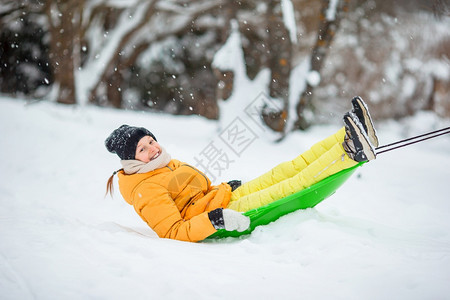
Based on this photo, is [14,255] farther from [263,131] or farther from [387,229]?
[263,131]

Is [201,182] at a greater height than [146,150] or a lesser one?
lesser

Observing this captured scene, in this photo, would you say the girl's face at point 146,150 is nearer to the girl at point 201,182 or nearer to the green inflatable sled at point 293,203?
the girl at point 201,182

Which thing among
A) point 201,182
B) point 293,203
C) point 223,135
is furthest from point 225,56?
point 293,203

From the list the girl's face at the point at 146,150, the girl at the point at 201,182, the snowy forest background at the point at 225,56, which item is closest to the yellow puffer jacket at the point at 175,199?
the girl at the point at 201,182

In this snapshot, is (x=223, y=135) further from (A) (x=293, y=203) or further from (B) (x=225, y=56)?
(A) (x=293, y=203)

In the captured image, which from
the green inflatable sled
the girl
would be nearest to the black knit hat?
the girl

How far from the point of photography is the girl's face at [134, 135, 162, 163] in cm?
238

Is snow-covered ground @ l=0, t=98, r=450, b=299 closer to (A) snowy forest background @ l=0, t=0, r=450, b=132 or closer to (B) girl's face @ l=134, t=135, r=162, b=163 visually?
(B) girl's face @ l=134, t=135, r=162, b=163

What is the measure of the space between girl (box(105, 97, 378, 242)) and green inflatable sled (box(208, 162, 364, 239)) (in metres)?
0.05

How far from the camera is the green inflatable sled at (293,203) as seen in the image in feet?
7.20

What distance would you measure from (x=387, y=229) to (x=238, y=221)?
1.00 m

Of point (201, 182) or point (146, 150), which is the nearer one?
point (146, 150)

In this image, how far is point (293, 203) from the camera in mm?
2271

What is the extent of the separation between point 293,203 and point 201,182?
679 mm
